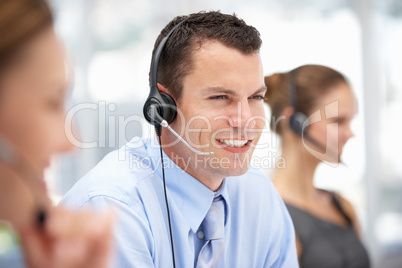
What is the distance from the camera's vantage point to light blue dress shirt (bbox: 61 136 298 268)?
2.86 feet

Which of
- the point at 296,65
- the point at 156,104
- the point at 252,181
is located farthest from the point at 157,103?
the point at 296,65

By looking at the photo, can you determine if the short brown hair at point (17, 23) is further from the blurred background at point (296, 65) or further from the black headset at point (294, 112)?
the black headset at point (294, 112)

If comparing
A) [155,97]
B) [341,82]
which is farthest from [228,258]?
[341,82]

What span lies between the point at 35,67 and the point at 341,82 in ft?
4.68

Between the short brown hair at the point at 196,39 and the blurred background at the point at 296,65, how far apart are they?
0.52 m

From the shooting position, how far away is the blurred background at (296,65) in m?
2.04

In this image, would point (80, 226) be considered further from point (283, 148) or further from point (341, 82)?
point (341, 82)

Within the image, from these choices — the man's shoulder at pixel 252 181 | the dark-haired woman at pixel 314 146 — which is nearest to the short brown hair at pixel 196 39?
the man's shoulder at pixel 252 181

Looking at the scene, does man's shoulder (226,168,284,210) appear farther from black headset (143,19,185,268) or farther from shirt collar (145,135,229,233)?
black headset (143,19,185,268)

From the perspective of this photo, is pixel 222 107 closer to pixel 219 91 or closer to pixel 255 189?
pixel 219 91

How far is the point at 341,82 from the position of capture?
164 cm

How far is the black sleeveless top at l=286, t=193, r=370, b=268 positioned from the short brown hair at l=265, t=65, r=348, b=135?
36 centimetres

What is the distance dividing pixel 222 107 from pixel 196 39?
0.57 ft

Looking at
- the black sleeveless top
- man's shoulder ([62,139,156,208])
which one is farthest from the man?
the black sleeveless top
